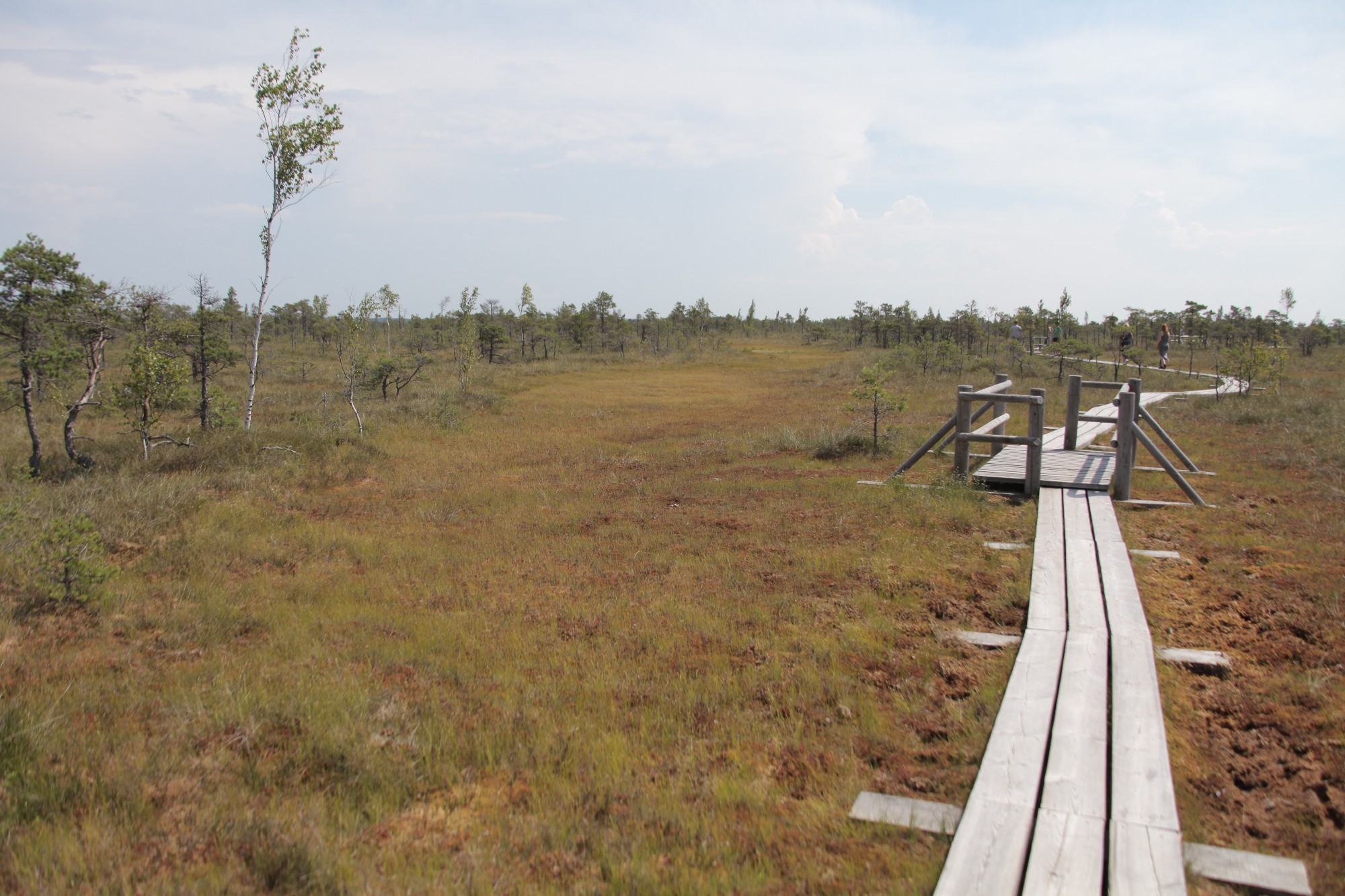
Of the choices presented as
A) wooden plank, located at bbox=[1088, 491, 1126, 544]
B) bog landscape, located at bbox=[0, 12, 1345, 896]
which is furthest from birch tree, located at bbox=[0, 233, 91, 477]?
wooden plank, located at bbox=[1088, 491, 1126, 544]

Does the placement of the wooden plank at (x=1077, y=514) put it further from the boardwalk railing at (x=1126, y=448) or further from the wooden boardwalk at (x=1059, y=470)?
the boardwalk railing at (x=1126, y=448)

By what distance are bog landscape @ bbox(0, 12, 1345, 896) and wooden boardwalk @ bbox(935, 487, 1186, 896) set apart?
23mm

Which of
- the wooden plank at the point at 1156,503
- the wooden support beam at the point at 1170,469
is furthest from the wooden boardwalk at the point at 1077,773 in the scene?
the wooden support beam at the point at 1170,469

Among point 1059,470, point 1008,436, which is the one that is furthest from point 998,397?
point 1059,470

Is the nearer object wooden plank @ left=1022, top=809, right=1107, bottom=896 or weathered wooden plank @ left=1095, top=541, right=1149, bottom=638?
wooden plank @ left=1022, top=809, right=1107, bottom=896

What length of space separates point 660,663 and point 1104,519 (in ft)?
19.8

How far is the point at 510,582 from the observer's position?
8.11m

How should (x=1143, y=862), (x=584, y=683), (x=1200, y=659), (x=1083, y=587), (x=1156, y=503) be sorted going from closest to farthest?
(x=1143, y=862)
(x=1200, y=659)
(x=584, y=683)
(x=1083, y=587)
(x=1156, y=503)

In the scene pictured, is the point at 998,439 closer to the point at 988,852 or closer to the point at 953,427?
the point at 953,427

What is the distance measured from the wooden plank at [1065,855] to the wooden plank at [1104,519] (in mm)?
5199

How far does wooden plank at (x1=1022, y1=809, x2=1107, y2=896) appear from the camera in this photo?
307cm

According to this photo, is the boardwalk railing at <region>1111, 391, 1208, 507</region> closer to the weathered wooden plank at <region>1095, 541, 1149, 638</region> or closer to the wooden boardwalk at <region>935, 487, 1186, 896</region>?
the weathered wooden plank at <region>1095, 541, 1149, 638</region>

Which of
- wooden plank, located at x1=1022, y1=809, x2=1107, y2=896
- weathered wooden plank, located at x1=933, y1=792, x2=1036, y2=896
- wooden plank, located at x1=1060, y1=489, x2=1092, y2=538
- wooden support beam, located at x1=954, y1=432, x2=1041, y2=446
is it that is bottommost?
weathered wooden plank, located at x1=933, y1=792, x2=1036, y2=896

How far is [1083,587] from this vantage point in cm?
657
